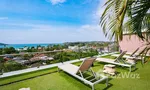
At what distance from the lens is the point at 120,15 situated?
1.49 m

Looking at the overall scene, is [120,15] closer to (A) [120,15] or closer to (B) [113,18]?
(A) [120,15]

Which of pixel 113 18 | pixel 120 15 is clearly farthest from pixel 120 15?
pixel 113 18

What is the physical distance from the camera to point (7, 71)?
538cm

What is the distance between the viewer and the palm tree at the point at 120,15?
151 cm

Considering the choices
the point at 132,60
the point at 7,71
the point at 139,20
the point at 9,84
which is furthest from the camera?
the point at 132,60

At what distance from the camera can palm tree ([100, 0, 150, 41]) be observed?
4.96 ft

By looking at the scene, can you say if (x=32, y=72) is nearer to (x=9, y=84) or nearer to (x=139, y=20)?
(x=9, y=84)

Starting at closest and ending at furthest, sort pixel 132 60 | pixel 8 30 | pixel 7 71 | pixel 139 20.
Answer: pixel 139 20 < pixel 7 71 < pixel 132 60 < pixel 8 30

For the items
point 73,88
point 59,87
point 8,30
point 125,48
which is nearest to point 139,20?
point 73,88

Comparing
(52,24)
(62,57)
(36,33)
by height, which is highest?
(52,24)

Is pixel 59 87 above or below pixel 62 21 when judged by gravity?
below

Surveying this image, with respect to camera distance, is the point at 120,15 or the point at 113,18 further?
the point at 113,18

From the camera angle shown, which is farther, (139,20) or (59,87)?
(59,87)

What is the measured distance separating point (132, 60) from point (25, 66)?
21.6 feet
